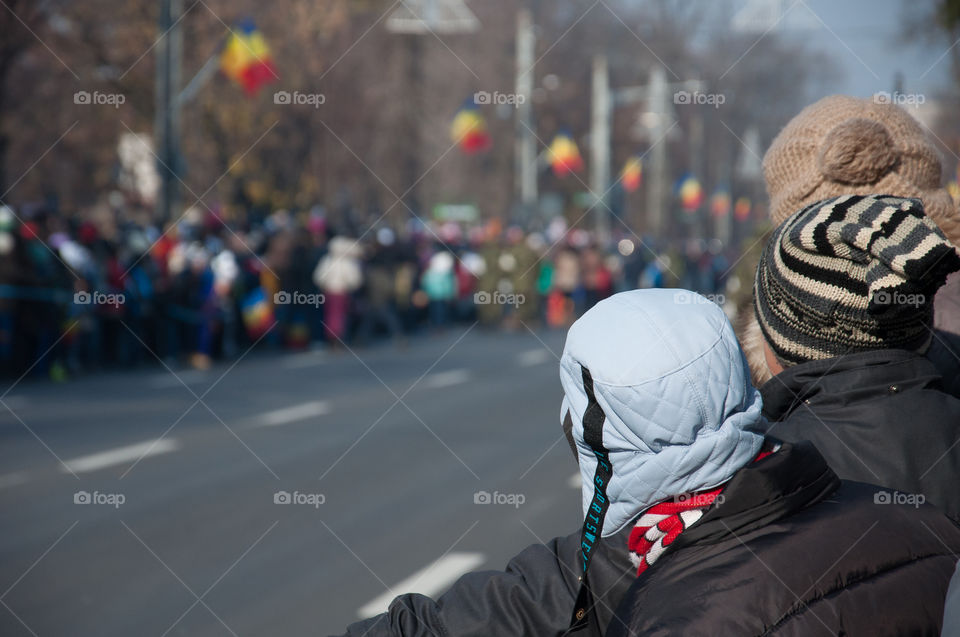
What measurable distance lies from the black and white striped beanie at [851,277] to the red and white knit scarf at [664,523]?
1.44 ft

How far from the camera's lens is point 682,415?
172cm

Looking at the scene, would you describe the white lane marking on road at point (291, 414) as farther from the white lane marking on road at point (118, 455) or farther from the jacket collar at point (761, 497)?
the jacket collar at point (761, 497)

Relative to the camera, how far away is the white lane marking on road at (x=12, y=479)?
7.84m

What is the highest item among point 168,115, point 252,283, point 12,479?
point 168,115

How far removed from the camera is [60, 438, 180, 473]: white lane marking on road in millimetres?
8516

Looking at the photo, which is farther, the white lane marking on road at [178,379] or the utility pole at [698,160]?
the utility pole at [698,160]

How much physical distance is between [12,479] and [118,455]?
1.08 meters

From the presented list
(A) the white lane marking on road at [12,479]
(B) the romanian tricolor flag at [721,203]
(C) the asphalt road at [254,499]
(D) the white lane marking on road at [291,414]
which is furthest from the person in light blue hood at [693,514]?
(B) the romanian tricolor flag at [721,203]

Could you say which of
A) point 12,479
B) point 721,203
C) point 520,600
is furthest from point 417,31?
point 520,600

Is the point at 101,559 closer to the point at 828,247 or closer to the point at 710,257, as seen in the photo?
the point at 828,247

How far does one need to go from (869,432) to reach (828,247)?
0.37 m

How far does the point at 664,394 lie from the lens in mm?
1706

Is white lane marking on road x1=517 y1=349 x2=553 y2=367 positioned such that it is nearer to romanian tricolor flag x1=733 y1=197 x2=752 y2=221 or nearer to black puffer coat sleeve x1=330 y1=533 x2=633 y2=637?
black puffer coat sleeve x1=330 y1=533 x2=633 y2=637

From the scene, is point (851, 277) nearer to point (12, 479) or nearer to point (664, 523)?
point (664, 523)
